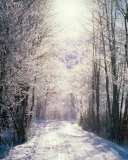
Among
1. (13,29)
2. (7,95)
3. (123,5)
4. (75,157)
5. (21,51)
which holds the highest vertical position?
(123,5)

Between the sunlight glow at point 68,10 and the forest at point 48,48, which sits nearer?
the forest at point 48,48

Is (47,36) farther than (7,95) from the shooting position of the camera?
Yes

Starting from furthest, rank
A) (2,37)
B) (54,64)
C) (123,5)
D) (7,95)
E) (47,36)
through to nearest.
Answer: (54,64) → (47,36) → (123,5) → (7,95) → (2,37)

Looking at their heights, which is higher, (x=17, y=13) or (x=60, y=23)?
(x=60, y=23)

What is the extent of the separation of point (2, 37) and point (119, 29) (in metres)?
8.52

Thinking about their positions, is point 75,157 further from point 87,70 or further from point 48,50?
point 87,70

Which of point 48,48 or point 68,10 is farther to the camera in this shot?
point 68,10

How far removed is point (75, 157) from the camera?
8.90 m

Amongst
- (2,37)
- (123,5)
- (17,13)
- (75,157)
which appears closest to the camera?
(75,157)

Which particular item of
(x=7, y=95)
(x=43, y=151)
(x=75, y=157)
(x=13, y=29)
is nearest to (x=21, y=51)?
(x=13, y=29)

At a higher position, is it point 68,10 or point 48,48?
point 68,10

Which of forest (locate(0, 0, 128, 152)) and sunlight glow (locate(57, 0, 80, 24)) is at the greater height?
sunlight glow (locate(57, 0, 80, 24))

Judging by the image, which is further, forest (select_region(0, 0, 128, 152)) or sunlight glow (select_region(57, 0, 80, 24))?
sunlight glow (select_region(57, 0, 80, 24))

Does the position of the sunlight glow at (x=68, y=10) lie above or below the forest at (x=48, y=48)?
above
